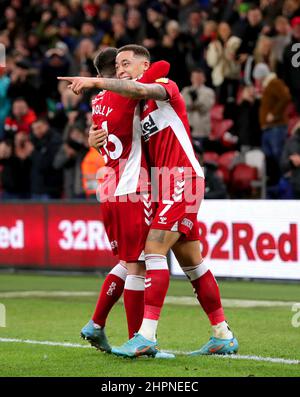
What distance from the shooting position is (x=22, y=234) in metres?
17.2

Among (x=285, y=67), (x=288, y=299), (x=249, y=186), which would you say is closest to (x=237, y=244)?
(x=288, y=299)

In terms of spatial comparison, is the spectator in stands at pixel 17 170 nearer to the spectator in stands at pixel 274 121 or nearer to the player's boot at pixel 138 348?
the spectator in stands at pixel 274 121

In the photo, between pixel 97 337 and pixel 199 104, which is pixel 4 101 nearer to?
pixel 199 104

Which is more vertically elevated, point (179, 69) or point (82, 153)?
point (179, 69)

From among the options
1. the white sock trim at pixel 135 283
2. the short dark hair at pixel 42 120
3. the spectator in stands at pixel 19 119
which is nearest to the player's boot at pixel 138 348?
the white sock trim at pixel 135 283

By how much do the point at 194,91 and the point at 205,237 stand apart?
4031 millimetres

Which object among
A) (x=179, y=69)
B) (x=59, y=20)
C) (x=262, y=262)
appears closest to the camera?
(x=262, y=262)

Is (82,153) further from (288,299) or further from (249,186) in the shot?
(288,299)

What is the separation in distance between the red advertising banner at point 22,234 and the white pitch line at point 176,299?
9.05 ft

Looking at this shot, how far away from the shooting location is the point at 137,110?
8.31 metres

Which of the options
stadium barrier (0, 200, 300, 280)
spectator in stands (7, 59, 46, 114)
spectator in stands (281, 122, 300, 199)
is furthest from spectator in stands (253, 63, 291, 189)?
spectator in stands (7, 59, 46, 114)

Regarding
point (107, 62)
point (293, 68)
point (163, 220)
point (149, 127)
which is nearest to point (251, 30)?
point (293, 68)

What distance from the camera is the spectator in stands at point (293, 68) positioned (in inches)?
671
